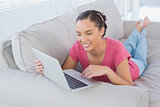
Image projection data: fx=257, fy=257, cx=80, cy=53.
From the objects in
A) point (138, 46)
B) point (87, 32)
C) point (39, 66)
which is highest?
point (87, 32)

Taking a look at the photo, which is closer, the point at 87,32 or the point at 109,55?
the point at 87,32

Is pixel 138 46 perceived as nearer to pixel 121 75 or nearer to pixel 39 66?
pixel 121 75

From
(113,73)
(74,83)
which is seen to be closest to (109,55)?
(113,73)

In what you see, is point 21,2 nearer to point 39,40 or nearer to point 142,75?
point 39,40

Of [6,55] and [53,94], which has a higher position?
[6,55]

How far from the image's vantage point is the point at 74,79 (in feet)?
4.34

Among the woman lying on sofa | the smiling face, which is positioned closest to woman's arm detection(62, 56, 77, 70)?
the woman lying on sofa

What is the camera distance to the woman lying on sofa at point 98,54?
1.33 metres

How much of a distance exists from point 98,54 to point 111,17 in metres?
0.94

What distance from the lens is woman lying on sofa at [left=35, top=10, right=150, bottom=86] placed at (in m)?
1.33

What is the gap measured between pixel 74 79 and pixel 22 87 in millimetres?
273

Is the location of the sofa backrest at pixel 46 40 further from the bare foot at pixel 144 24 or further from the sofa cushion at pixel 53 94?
the bare foot at pixel 144 24

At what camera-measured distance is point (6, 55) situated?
1485mm

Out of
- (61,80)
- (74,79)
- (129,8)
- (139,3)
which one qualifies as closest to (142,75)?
(74,79)
